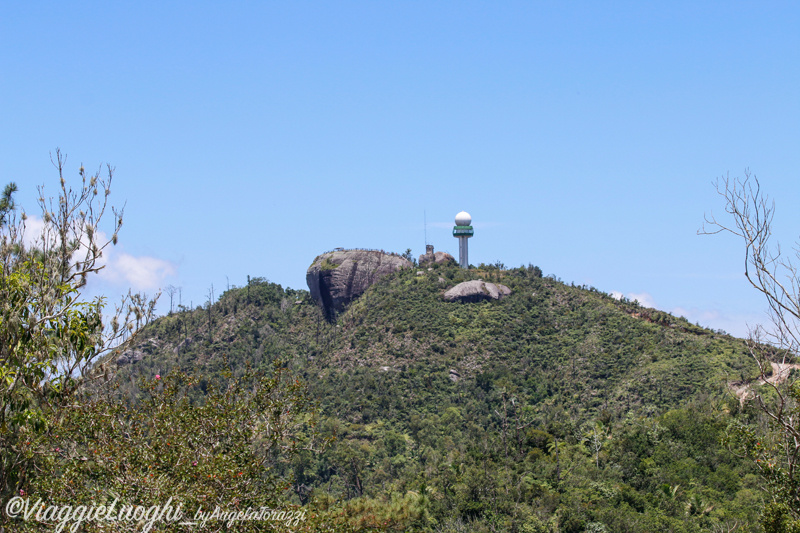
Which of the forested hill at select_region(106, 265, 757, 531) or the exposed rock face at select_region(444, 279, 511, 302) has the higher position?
the exposed rock face at select_region(444, 279, 511, 302)

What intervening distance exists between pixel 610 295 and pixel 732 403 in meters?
48.4

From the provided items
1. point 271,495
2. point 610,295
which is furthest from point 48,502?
point 610,295

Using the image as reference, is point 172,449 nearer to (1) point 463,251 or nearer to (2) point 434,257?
(1) point 463,251

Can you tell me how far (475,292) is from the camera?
107 m

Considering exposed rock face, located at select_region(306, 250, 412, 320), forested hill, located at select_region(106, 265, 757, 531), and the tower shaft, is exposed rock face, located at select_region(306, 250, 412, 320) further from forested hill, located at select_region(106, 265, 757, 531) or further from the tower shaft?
the tower shaft

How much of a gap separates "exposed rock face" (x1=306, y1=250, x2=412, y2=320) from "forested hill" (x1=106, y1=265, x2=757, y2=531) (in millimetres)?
2394

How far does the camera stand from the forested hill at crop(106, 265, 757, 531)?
4938 centimetres

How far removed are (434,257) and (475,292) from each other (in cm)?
1651

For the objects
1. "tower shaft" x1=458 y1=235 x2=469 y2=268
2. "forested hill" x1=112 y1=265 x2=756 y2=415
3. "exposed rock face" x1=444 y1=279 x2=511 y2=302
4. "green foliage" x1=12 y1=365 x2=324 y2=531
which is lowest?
"green foliage" x1=12 y1=365 x2=324 y2=531

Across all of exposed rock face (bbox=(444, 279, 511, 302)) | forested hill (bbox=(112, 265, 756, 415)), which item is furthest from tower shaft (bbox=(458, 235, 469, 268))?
exposed rock face (bbox=(444, 279, 511, 302))

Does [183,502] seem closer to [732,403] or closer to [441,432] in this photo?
[732,403]

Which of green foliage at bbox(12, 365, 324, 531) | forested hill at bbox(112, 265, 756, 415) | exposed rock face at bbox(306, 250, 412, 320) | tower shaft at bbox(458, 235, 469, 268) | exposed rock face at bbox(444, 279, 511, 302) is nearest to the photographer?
green foliage at bbox(12, 365, 324, 531)

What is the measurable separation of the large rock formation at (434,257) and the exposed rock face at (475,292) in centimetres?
1280

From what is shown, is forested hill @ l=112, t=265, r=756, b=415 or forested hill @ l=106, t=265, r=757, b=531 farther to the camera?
forested hill @ l=112, t=265, r=756, b=415
